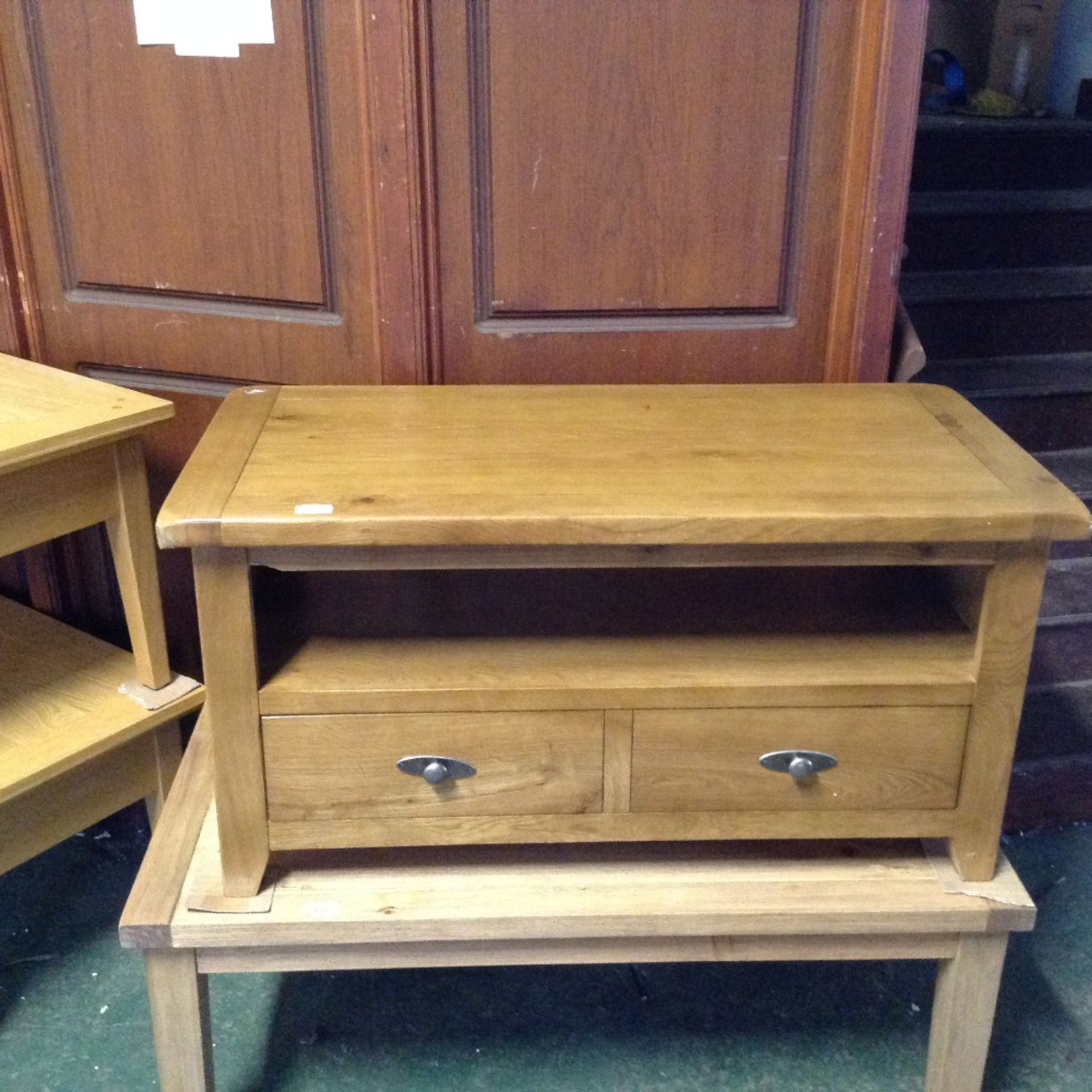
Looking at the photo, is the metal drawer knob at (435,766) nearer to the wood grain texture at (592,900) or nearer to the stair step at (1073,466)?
the wood grain texture at (592,900)

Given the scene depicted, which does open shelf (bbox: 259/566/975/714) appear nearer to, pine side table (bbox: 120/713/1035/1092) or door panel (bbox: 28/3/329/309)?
pine side table (bbox: 120/713/1035/1092)

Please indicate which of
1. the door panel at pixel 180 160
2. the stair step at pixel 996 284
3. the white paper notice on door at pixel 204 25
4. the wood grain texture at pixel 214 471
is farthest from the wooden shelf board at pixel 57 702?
the stair step at pixel 996 284

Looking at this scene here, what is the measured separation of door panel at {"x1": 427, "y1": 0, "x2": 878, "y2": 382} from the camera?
1321mm

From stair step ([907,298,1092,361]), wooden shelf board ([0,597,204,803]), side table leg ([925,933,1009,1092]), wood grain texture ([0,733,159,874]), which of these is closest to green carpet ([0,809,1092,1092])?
side table leg ([925,933,1009,1092])

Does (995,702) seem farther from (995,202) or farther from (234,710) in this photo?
(995,202)

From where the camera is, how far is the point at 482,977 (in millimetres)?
1513

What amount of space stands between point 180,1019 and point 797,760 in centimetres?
70

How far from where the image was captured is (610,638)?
3.93 ft

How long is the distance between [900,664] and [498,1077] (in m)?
0.70

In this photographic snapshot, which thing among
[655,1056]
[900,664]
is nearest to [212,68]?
[900,664]

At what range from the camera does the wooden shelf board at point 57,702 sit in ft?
4.32

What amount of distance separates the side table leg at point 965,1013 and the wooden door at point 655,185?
709mm

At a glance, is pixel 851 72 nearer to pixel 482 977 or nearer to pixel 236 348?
pixel 236 348

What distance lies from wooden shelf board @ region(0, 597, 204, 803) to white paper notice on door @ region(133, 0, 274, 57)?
79cm
